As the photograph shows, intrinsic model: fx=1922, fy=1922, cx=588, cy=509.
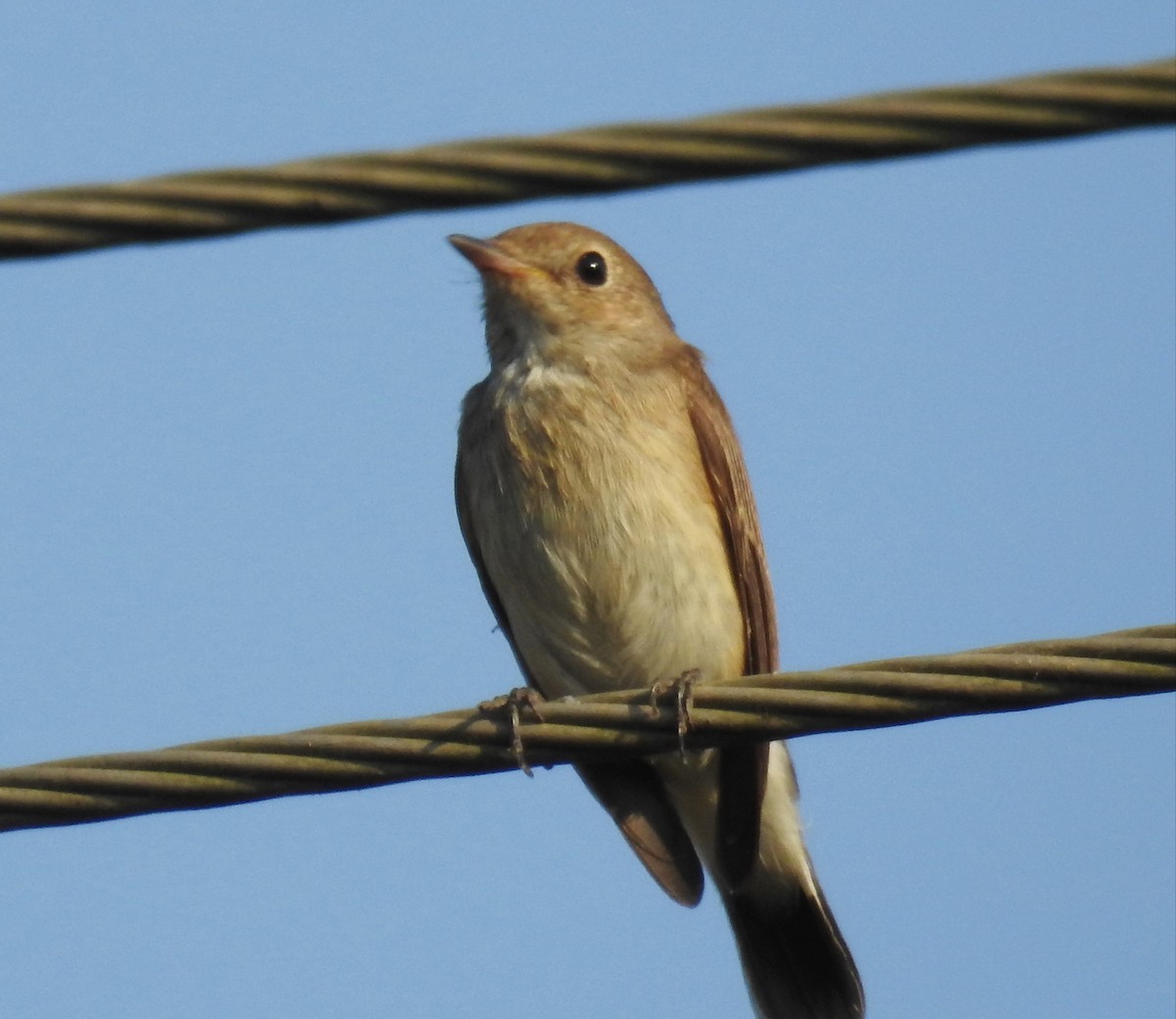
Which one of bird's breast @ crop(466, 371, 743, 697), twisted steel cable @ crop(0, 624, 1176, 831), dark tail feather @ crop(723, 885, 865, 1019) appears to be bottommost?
dark tail feather @ crop(723, 885, 865, 1019)

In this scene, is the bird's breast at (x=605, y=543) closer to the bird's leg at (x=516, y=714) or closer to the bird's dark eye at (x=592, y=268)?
the bird's dark eye at (x=592, y=268)

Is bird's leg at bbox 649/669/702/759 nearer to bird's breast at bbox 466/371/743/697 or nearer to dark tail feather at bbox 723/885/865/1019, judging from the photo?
bird's breast at bbox 466/371/743/697

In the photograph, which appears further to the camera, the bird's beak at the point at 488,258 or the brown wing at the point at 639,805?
the bird's beak at the point at 488,258

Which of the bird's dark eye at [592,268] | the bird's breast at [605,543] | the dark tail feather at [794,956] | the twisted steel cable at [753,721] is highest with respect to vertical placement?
the bird's dark eye at [592,268]

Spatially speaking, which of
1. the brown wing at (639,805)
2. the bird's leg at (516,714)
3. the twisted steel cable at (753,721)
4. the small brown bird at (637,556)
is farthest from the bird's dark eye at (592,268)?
the twisted steel cable at (753,721)

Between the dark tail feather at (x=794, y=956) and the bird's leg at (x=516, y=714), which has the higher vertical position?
the bird's leg at (x=516, y=714)

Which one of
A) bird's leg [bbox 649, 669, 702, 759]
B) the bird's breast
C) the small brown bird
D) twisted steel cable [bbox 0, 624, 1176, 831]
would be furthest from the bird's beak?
twisted steel cable [bbox 0, 624, 1176, 831]

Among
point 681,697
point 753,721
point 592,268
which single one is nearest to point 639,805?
point 592,268
